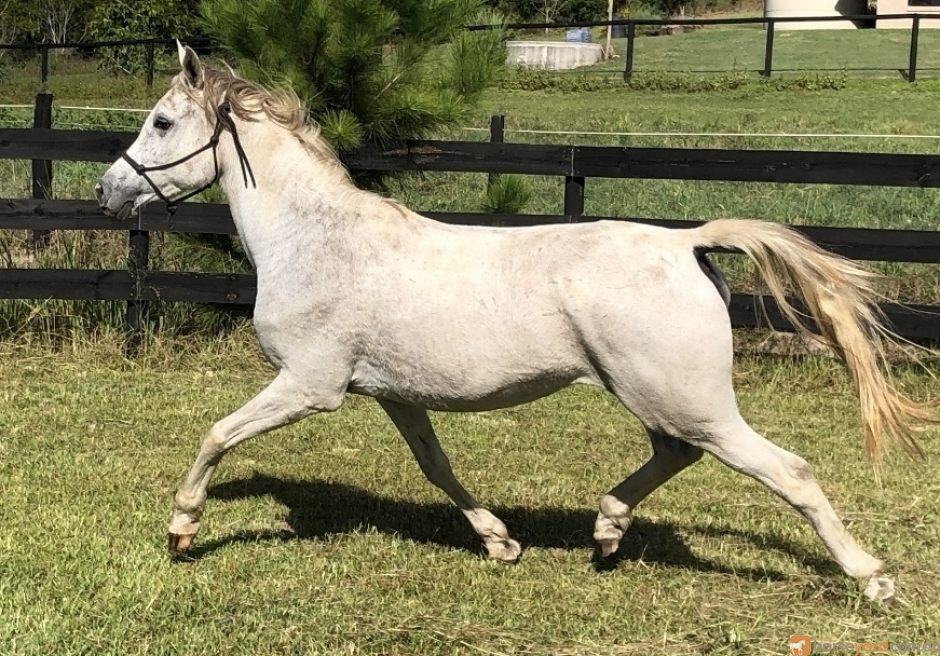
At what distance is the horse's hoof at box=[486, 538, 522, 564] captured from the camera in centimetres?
488

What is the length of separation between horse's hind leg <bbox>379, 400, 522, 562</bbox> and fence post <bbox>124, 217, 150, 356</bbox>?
13.5 ft

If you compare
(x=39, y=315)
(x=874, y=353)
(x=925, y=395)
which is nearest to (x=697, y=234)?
(x=874, y=353)

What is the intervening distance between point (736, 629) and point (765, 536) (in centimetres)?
126

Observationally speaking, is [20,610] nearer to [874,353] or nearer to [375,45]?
[874,353]

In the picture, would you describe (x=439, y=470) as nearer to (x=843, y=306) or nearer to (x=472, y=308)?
(x=472, y=308)

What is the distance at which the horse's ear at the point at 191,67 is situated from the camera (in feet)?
15.6

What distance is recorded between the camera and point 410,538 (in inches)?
204

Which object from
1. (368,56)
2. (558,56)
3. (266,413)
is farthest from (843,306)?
(558,56)

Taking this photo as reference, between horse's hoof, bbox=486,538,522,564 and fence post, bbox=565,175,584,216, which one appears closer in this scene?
horse's hoof, bbox=486,538,522,564

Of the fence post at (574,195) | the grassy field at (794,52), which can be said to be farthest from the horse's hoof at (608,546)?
the grassy field at (794,52)

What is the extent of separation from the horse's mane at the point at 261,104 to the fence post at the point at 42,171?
4.89 metres

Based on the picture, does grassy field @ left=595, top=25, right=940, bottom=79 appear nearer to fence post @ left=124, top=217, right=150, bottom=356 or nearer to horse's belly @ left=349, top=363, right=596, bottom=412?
fence post @ left=124, top=217, right=150, bottom=356

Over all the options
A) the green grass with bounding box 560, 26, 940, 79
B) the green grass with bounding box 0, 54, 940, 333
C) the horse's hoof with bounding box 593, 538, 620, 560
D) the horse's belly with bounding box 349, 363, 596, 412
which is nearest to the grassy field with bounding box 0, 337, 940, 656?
the horse's hoof with bounding box 593, 538, 620, 560

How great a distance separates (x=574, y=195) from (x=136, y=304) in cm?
339
